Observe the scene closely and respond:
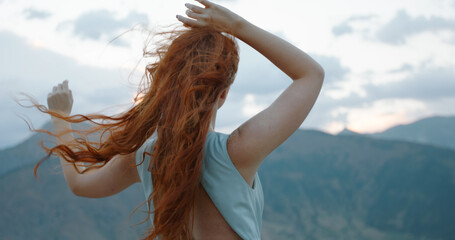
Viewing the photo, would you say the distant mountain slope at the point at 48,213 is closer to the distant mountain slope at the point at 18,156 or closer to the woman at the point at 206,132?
the distant mountain slope at the point at 18,156

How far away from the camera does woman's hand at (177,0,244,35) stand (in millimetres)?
1447

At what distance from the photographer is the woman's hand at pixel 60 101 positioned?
72.7 inches

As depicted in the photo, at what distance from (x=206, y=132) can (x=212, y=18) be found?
0.39 metres

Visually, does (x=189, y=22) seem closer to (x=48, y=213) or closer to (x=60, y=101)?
(x=60, y=101)

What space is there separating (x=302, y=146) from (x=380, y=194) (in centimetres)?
1405

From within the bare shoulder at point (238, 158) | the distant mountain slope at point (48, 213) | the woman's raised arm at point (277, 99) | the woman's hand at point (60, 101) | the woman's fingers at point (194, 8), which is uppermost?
the woman's fingers at point (194, 8)

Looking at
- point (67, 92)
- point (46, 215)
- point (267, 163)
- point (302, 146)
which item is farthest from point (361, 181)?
point (67, 92)

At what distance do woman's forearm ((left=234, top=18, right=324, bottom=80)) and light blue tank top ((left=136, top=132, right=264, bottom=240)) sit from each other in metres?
0.31

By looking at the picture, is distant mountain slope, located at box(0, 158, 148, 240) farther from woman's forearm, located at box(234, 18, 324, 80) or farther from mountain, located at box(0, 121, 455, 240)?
woman's forearm, located at box(234, 18, 324, 80)

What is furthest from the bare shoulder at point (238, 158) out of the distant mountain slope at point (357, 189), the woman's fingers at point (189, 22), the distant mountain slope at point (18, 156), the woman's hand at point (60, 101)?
the distant mountain slope at point (18, 156)

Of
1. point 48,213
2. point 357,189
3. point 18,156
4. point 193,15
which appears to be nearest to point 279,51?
point 193,15

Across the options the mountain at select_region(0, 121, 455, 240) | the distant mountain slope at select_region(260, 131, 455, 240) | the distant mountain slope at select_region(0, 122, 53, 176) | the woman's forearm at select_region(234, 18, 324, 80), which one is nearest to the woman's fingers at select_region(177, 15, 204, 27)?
the woman's forearm at select_region(234, 18, 324, 80)

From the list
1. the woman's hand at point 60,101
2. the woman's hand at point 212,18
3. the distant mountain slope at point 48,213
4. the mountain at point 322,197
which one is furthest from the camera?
the mountain at point 322,197

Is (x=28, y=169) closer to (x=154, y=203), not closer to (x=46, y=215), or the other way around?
(x=46, y=215)
